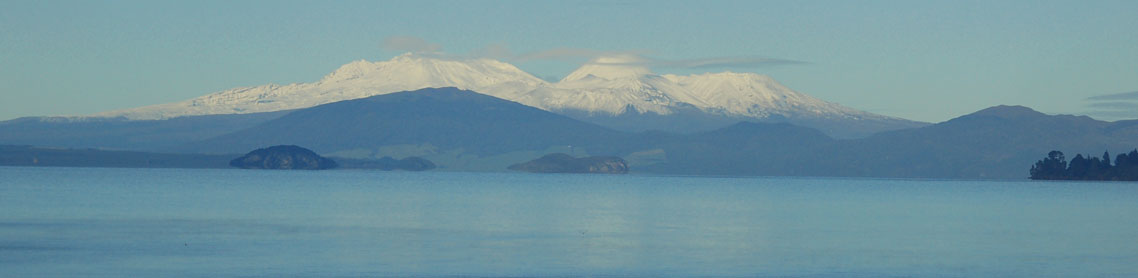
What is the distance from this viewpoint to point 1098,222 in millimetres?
87812

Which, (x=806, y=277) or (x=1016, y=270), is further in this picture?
(x=1016, y=270)

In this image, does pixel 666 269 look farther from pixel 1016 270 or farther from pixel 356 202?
pixel 356 202

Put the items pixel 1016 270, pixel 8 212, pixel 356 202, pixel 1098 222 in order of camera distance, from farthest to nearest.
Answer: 1. pixel 356 202
2. pixel 1098 222
3. pixel 8 212
4. pixel 1016 270

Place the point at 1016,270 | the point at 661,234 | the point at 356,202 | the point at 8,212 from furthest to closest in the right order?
the point at 356,202 → the point at 8,212 → the point at 661,234 → the point at 1016,270

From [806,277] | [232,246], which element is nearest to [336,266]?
[232,246]

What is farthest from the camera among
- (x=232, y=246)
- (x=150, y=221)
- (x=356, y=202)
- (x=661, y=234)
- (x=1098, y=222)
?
(x=356, y=202)

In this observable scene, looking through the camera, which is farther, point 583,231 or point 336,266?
point 583,231

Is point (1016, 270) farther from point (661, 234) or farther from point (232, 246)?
point (232, 246)

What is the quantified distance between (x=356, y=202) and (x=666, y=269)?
61451 mm

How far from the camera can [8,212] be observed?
81000mm

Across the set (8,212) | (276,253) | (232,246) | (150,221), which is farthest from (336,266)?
(8,212)

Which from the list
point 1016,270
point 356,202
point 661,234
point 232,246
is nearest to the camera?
point 1016,270

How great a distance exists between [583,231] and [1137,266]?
28178 mm

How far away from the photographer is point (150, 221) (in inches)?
2982
